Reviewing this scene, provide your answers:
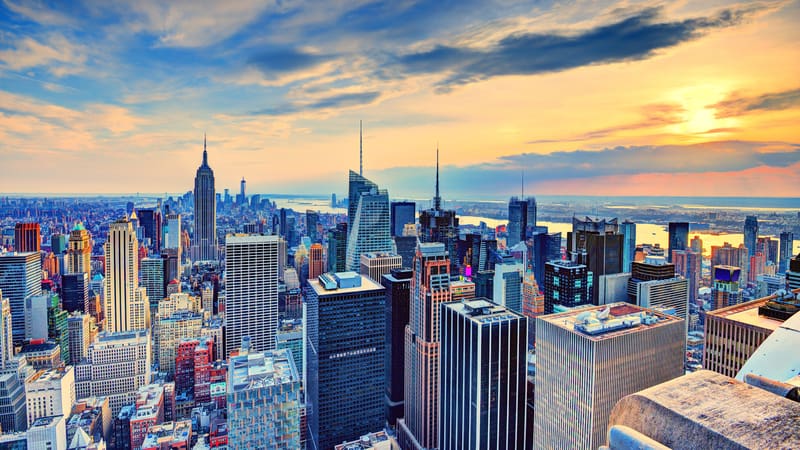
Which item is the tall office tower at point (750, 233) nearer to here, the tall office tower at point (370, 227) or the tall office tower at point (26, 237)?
the tall office tower at point (370, 227)

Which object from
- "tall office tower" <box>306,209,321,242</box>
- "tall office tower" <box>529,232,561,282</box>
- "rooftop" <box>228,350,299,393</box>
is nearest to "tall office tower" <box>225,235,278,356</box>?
"rooftop" <box>228,350,299,393</box>

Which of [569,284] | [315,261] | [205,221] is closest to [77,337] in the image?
[315,261]

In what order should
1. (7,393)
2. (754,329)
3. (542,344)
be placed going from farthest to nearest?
(7,393), (542,344), (754,329)

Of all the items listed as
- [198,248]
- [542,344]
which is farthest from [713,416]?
[198,248]

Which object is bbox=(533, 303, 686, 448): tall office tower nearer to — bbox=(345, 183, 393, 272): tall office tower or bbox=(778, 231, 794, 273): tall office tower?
bbox=(778, 231, 794, 273): tall office tower

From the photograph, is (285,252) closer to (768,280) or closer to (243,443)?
(243,443)
